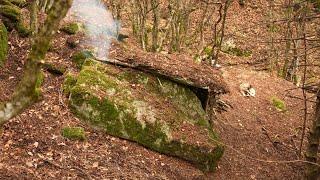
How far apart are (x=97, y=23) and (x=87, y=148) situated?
28.1 feet

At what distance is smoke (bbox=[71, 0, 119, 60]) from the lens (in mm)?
11273

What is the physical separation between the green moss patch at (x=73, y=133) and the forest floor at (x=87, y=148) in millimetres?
95

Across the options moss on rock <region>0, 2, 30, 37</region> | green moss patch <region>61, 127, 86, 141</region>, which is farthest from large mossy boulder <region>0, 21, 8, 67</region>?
green moss patch <region>61, 127, 86, 141</region>

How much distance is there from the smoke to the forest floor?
88 centimetres

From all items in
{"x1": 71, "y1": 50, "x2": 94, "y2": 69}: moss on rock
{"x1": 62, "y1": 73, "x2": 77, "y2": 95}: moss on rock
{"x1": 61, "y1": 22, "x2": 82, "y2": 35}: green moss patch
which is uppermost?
{"x1": 61, "y1": 22, "x2": 82, "y2": 35}: green moss patch

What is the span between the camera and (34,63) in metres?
4.62

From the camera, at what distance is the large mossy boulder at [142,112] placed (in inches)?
322

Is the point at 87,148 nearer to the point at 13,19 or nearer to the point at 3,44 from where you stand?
the point at 3,44

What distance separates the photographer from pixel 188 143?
8430 millimetres

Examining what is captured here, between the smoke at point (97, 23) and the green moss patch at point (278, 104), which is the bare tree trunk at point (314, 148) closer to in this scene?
the smoke at point (97, 23)

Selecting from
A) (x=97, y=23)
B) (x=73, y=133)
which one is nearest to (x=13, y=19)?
(x=73, y=133)

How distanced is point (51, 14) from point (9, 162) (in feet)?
10.7

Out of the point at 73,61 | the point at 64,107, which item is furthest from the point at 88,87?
the point at 73,61

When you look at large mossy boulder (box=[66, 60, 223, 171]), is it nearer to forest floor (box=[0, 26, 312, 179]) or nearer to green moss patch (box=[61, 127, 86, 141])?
forest floor (box=[0, 26, 312, 179])
